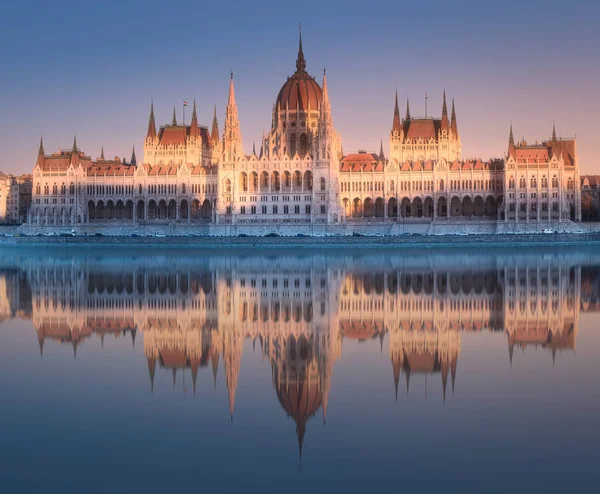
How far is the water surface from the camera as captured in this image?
539 inches

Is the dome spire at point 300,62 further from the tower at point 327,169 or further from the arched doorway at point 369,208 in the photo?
the arched doorway at point 369,208

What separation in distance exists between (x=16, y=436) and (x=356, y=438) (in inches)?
231

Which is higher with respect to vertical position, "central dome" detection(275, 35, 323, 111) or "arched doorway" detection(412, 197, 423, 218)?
"central dome" detection(275, 35, 323, 111)

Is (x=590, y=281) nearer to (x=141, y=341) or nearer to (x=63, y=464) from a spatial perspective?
(x=141, y=341)

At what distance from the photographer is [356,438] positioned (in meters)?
15.3

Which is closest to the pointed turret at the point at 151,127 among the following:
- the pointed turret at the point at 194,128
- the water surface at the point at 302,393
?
the pointed turret at the point at 194,128

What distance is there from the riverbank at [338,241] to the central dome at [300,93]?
1256 inches

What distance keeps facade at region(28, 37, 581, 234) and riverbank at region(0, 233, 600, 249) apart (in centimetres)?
1307

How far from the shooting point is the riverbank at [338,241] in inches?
3730

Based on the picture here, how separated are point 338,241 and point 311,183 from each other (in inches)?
888

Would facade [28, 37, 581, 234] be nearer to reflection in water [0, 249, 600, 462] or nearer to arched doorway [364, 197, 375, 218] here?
arched doorway [364, 197, 375, 218]

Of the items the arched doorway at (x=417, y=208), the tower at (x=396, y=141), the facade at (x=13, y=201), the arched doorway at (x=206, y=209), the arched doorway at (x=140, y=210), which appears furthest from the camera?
the facade at (x=13, y=201)

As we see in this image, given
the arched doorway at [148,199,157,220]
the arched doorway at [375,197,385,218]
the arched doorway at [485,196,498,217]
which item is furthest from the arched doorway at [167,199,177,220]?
the arched doorway at [485,196,498,217]

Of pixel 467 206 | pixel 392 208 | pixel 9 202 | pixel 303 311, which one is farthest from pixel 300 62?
pixel 303 311
